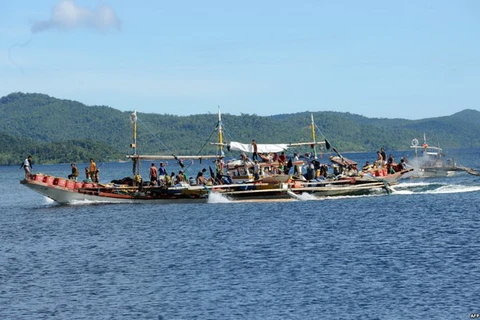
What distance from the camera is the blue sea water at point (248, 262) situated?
3150cm

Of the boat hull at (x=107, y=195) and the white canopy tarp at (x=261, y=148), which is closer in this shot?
the boat hull at (x=107, y=195)

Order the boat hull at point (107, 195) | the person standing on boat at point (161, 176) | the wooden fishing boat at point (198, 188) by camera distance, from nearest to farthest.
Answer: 1. the wooden fishing boat at point (198, 188)
2. the boat hull at point (107, 195)
3. the person standing on boat at point (161, 176)

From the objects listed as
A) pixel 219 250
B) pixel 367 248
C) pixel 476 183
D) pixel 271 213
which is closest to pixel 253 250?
pixel 219 250

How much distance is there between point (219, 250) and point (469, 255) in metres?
11.6

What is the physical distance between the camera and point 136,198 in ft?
224

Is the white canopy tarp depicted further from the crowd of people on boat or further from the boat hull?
the boat hull

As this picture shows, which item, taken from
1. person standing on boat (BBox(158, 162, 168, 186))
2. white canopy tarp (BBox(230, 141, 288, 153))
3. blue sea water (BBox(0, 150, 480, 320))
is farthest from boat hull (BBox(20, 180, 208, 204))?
white canopy tarp (BBox(230, 141, 288, 153))

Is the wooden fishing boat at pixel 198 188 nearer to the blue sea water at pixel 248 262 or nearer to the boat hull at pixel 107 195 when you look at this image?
the boat hull at pixel 107 195

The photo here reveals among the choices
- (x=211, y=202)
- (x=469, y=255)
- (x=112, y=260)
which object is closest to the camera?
(x=469, y=255)

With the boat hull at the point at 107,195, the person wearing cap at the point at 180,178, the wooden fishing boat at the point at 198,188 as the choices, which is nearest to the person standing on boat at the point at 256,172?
the wooden fishing boat at the point at 198,188

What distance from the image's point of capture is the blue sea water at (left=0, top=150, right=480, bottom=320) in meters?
31.5

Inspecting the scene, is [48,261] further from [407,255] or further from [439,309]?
[439,309]

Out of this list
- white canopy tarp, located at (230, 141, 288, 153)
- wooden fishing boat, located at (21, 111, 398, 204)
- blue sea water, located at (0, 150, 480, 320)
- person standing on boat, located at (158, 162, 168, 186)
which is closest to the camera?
blue sea water, located at (0, 150, 480, 320)

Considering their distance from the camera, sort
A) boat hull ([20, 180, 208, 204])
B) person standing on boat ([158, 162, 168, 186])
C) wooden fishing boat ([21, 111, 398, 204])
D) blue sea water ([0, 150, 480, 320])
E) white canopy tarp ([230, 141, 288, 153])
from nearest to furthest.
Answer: blue sea water ([0, 150, 480, 320])
wooden fishing boat ([21, 111, 398, 204])
boat hull ([20, 180, 208, 204])
person standing on boat ([158, 162, 168, 186])
white canopy tarp ([230, 141, 288, 153])
